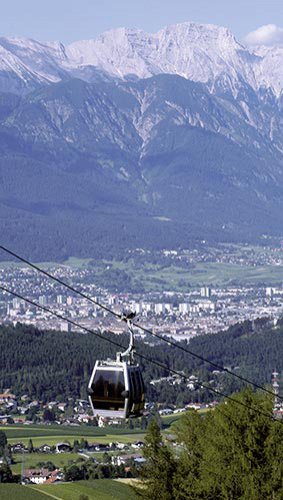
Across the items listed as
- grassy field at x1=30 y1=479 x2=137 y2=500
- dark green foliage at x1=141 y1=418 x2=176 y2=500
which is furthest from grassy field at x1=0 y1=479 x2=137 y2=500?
dark green foliage at x1=141 y1=418 x2=176 y2=500

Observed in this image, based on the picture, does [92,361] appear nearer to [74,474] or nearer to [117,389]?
[74,474]

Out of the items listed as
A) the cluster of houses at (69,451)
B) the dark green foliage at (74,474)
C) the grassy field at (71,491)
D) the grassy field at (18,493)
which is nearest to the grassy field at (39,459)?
the cluster of houses at (69,451)

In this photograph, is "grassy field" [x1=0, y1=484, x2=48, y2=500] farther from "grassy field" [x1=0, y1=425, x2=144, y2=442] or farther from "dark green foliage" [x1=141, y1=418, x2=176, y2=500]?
"grassy field" [x1=0, y1=425, x2=144, y2=442]

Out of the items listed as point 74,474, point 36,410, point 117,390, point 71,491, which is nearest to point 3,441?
point 74,474

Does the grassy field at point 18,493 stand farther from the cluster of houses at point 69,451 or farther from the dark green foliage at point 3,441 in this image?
the dark green foliage at point 3,441

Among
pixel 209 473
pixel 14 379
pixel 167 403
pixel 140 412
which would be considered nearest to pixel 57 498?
pixel 209 473

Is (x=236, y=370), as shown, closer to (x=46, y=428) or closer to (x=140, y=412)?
(x=46, y=428)
